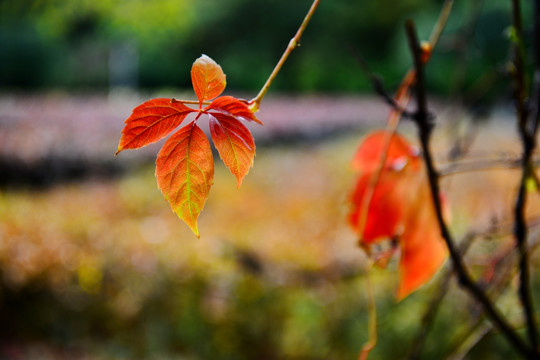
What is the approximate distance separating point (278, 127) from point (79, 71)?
7.52 meters

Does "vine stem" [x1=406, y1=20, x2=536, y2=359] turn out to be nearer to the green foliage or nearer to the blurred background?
the blurred background

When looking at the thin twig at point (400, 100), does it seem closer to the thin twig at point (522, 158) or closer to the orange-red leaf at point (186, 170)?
the thin twig at point (522, 158)

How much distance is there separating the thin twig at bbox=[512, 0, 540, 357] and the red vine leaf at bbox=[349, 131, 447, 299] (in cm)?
5

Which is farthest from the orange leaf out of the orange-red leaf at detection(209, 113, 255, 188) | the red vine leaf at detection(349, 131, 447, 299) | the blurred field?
the blurred field

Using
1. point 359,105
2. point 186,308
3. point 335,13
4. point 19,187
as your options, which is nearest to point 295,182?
point 186,308

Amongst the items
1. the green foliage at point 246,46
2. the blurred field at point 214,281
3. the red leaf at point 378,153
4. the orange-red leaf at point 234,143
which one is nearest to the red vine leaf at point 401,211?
the red leaf at point 378,153

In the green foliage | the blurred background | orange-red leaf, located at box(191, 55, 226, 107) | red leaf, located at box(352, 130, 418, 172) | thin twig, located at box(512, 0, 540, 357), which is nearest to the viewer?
orange-red leaf, located at box(191, 55, 226, 107)

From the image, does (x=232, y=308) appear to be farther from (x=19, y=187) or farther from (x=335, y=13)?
(x=335, y=13)

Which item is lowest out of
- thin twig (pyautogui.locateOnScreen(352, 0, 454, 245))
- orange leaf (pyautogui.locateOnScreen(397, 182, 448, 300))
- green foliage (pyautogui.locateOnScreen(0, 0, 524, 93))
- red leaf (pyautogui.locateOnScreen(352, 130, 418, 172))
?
green foliage (pyautogui.locateOnScreen(0, 0, 524, 93))

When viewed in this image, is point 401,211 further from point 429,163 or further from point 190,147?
point 190,147

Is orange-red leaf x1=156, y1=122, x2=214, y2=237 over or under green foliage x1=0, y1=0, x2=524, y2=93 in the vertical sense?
over

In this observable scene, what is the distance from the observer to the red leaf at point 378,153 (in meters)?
0.40

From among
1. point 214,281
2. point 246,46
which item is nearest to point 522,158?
point 214,281

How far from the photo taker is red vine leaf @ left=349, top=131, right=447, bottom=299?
36 cm
